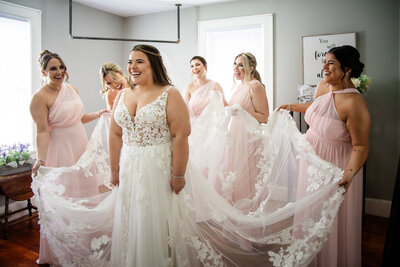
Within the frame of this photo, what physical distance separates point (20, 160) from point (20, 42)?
1.38m

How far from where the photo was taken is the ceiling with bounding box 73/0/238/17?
4.14 metres

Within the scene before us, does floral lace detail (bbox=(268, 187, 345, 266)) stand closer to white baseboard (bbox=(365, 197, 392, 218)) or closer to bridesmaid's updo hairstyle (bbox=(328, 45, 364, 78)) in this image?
bridesmaid's updo hairstyle (bbox=(328, 45, 364, 78))

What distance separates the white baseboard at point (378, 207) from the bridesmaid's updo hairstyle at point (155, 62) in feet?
9.75

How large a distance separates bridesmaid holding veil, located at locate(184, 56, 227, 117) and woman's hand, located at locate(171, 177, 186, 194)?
1399mm

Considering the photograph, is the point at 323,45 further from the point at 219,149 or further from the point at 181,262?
the point at 181,262

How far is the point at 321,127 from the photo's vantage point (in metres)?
1.92

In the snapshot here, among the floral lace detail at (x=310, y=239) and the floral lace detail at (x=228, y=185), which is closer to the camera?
the floral lace detail at (x=310, y=239)

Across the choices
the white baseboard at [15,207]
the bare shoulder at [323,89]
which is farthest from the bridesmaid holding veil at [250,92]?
the white baseboard at [15,207]

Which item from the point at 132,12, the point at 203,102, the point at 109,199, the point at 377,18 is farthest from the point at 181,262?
the point at 132,12

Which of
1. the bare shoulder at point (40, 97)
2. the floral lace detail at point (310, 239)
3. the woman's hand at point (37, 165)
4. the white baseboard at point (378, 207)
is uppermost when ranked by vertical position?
the bare shoulder at point (40, 97)

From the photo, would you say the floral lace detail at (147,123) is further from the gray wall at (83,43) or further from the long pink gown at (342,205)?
the gray wall at (83,43)

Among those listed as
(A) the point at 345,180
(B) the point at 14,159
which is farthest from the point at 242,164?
(B) the point at 14,159

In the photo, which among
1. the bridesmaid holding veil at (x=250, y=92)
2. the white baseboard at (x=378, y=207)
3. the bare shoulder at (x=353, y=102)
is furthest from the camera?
the white baseboard at (x=378, y=207)

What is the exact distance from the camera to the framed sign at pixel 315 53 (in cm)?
355
